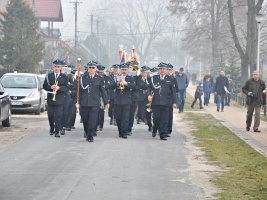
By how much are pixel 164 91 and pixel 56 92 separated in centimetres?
248

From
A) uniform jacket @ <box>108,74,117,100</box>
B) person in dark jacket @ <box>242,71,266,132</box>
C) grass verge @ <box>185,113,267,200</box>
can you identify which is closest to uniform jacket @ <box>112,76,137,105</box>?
uniform jacket @ <box>108,74,117,100</box>

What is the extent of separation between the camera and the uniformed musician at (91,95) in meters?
18.1

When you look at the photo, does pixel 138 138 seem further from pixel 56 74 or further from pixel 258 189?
pixel 258 189

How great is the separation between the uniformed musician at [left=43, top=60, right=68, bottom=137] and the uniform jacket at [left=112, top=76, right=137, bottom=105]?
1288 mm

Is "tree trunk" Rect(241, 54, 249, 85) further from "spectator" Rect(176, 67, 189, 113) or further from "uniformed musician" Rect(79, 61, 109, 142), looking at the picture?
"uniformed musician" Rect(79, 61, 109, 142)

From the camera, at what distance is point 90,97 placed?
59.5ft

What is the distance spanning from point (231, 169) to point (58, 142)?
5267mm

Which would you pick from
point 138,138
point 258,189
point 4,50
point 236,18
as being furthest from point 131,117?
point 236,18

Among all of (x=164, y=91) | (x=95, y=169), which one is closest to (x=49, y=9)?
(x=164, y=91)

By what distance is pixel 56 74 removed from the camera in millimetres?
18891

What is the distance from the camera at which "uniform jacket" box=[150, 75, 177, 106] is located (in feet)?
62.3

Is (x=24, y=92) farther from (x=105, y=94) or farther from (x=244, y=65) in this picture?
(x=244, y=65)

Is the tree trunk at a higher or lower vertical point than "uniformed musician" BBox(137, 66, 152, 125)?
higher

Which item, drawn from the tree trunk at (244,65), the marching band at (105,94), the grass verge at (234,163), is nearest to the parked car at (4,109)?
the marching band at (105,94)
